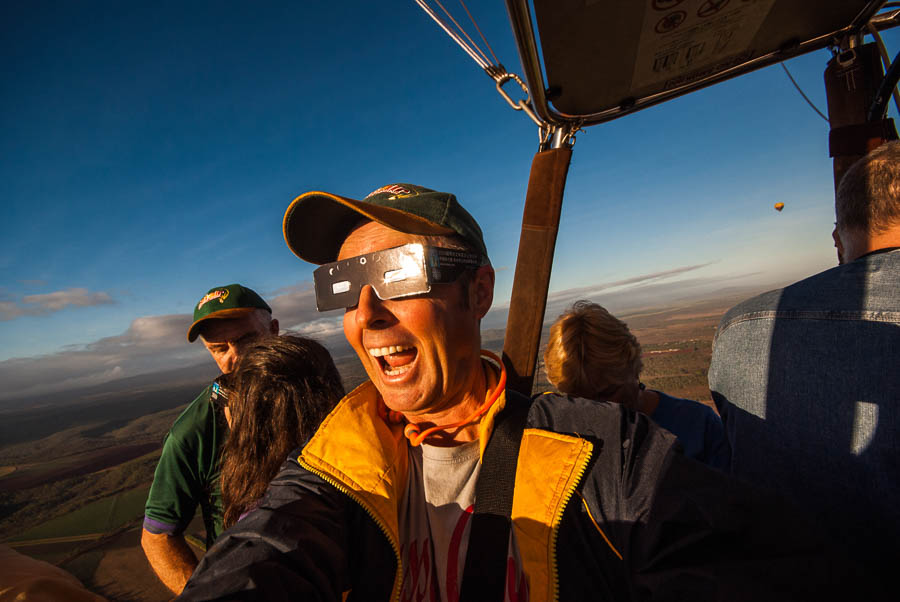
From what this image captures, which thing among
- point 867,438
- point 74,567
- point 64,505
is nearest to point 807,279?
point 867,438

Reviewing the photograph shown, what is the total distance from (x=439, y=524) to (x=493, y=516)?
30 centimetres

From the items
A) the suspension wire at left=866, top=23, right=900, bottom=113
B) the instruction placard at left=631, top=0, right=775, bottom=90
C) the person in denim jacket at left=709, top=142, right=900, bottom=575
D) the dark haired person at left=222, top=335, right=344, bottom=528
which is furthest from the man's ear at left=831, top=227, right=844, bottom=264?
the dark haired person at left=222, top=335, right=344, bottom=528

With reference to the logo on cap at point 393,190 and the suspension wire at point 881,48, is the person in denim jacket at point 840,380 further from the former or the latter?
the logo on cap at point 393,190

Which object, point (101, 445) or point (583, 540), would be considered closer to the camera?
point (583, 540)

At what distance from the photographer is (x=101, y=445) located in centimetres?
2298

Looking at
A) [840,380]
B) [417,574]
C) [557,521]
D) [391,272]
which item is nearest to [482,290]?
[391,272]

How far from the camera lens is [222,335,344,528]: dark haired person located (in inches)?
80.4

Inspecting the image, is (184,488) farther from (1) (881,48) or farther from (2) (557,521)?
(1) (881,48)

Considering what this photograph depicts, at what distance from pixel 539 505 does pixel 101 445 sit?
3318 centimetres

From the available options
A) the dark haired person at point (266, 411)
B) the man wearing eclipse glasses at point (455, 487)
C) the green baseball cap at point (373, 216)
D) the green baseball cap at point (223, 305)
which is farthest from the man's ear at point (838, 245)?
the green baseball cap at point (223, 305)

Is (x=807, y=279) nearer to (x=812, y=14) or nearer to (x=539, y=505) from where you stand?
(x=812, y=14)

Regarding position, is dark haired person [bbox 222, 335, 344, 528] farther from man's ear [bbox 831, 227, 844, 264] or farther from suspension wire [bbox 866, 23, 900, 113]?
suspension wire [bbox 866, 23, 900, 113]

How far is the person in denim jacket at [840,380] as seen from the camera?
1.19 m

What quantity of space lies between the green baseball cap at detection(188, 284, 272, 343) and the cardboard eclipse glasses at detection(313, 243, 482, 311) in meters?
1.97
